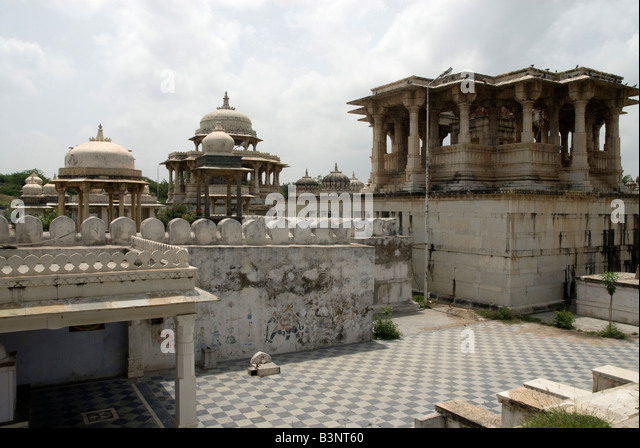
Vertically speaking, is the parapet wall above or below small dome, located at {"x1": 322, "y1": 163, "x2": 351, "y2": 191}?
below

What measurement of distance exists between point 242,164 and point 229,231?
1145 inches

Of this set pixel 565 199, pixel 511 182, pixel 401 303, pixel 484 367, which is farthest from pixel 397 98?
pixel 484 367

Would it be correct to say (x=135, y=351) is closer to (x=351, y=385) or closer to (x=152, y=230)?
(x=152, y=230)

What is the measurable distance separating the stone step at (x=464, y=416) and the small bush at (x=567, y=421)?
932 mm

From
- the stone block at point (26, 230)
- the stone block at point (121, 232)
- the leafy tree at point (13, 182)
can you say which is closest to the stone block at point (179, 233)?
the stone block at point (121, 232)

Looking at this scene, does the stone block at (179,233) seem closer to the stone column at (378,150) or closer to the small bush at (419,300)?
the small bush at (419,300)

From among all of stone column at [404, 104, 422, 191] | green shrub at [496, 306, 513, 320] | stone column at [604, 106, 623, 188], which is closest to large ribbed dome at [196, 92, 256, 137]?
stone column at [404, 104, 422, 191]

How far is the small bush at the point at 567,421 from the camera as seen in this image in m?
6.71

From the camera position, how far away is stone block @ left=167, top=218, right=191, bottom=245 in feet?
42.0

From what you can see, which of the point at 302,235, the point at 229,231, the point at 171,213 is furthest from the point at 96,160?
the point at 171,213

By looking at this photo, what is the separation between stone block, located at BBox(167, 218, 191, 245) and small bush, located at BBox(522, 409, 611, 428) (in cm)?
869

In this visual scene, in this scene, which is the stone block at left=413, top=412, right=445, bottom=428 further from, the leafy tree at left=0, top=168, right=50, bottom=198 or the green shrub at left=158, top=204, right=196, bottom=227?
the leafy tree at left=0, top=168, right=50, bottom=198

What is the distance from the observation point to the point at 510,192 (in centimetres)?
1939
